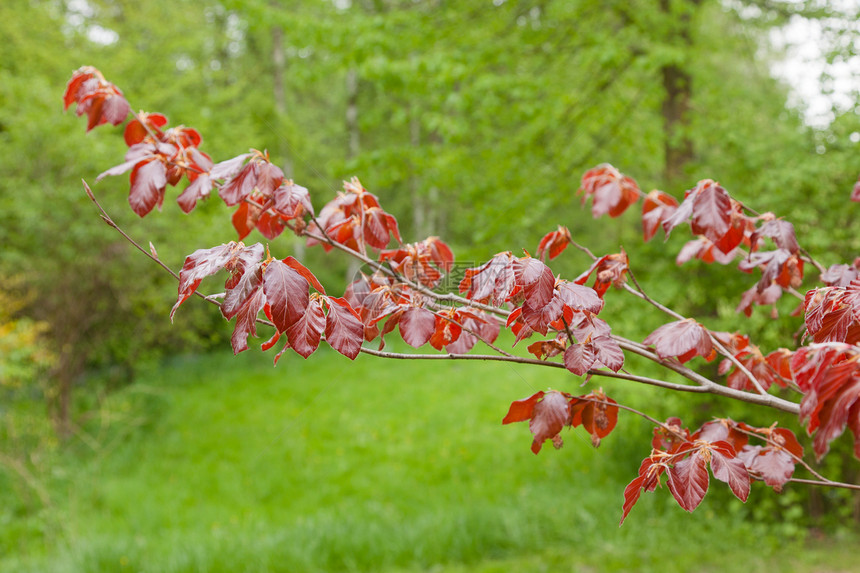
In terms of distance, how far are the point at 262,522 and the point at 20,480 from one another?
2049 mm

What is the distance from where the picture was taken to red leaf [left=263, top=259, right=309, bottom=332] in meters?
0.90

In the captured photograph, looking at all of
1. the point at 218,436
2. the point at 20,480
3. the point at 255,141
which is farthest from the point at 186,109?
the point at 20,480

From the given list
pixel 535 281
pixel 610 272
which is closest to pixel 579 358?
pixel 535 281

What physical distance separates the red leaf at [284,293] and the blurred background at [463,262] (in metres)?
1.43

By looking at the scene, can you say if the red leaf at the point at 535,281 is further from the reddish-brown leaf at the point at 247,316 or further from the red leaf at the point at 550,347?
the reddish-brown leaf at the point at 247,316

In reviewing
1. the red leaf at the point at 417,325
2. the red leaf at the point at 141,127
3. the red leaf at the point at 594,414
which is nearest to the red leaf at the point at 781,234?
the red leaf at the point at 594,414

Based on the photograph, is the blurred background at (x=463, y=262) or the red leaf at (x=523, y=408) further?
the blurred background at (x=463, y=262)

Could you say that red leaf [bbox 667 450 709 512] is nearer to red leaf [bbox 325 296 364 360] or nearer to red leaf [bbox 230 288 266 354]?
red leaf [bbox 325 296 364 360]

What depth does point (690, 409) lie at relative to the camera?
12.8 ft

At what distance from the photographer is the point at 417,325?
108 cm

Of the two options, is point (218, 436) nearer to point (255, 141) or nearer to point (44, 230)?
point (44, 230)

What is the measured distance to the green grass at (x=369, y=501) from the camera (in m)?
3.32

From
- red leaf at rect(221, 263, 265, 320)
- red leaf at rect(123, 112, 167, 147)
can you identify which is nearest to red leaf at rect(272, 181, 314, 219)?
red leaf at rect(221, 263, 265, 320)

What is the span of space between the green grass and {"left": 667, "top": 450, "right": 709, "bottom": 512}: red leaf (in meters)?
0.89
